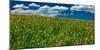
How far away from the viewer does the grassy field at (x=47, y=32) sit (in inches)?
87.8

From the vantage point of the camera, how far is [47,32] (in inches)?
93.0

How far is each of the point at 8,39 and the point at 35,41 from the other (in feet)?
1.03

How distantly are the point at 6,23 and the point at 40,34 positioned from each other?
42 centimetres

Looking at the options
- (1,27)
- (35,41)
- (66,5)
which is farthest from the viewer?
(66,5)

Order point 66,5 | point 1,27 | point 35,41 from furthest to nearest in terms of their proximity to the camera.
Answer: point 66,5 → point 35,41 → point 1,27

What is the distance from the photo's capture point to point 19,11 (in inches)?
88.5

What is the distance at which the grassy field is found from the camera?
2.23 metres
